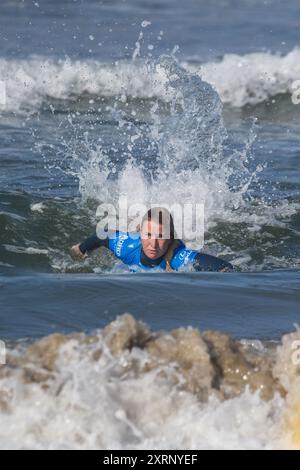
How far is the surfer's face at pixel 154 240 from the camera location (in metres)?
8.59

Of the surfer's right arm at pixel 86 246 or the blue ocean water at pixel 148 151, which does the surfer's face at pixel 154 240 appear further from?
the surfer's right arm at pixel 86 246

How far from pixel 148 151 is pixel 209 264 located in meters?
5.46

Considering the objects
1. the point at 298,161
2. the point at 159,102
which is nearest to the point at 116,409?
the point at 298,161

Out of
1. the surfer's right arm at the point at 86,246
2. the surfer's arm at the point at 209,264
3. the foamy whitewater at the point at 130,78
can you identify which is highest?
the foamy whitewater at the point at 130,78

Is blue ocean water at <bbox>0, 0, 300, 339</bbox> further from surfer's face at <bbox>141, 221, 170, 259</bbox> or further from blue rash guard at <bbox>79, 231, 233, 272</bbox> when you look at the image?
surfer's face at <bbox>141, 221, 170, 259</bbox>

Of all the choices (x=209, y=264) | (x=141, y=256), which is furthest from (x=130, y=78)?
(x=209, y=264)

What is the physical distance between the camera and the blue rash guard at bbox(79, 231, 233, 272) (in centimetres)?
862

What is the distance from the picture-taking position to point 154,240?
8.68m

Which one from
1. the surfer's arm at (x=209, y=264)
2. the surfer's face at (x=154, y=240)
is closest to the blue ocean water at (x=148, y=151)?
the surfer's arm at (x=209, y=264)

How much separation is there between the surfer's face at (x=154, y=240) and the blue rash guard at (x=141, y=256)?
0.36 feet

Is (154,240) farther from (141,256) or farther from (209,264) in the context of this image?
(209,264)
